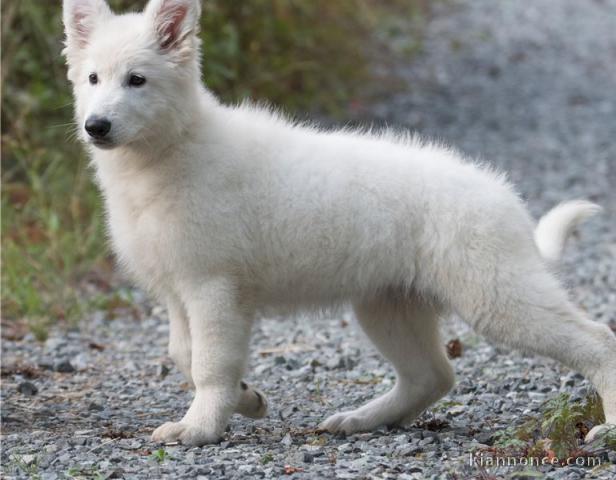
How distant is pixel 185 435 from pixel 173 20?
1.72 meters

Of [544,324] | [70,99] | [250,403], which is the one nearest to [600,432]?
[544,324]

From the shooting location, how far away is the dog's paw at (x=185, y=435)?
4.50 metres

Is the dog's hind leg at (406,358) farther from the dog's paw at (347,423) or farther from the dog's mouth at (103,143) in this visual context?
the dog's mouth at (103,143)

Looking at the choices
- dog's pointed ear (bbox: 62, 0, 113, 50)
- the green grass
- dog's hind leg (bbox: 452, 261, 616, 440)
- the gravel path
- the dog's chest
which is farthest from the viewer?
dog's pointed ear (bbox: 62, 0, 113, 50)

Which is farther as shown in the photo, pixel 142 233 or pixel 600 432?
pixel 142 233

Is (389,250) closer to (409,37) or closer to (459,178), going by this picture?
(459,178)

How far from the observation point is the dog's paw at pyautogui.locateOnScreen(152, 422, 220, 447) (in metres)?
4.50

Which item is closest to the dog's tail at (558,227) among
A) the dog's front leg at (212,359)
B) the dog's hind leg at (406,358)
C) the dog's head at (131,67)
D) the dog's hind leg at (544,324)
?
the dog's hind leg at (544,324)

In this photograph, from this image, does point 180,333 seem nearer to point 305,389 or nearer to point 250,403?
point 250,403

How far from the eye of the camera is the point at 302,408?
5363 millimetres

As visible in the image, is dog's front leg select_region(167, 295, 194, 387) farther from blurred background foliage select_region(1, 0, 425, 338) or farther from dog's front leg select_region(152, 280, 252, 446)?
blurred background foliage select_region(1, 0, 425, 338)

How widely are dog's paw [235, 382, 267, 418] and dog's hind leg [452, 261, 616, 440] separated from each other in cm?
104

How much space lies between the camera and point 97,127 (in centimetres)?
447

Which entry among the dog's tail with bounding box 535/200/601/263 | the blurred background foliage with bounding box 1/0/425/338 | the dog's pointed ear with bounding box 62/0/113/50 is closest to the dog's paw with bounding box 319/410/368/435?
the dog's tail with bounding box 535/200/601/263
